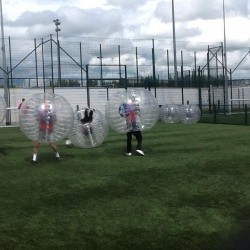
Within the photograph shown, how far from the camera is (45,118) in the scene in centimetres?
916

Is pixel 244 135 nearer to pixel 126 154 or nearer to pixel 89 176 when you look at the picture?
pixel 126 154

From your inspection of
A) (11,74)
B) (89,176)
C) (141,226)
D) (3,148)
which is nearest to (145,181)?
(89,176)

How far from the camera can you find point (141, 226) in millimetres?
5590

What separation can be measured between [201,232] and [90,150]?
6.51 meters

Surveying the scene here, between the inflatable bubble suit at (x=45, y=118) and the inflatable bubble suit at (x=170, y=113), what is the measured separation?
13.9 m

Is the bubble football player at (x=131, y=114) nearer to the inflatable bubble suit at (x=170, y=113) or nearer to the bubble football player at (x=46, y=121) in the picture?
the bubble football player at (x=46, y=121)

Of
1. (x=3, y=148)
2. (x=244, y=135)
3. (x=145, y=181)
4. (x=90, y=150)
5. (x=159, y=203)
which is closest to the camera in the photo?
(x=159, y=203)

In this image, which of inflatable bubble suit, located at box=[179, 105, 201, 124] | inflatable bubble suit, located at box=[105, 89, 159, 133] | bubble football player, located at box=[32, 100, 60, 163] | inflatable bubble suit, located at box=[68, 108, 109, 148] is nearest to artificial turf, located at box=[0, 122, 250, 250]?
inflatable bubble suit, located at box=[68, 108, 109, 148]

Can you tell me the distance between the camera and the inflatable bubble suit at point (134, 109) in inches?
411

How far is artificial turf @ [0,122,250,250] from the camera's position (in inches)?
204

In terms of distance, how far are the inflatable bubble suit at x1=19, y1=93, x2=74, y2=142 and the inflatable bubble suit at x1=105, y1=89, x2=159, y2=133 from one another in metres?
1.51

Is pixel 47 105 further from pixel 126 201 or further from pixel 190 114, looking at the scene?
pixel 190 114

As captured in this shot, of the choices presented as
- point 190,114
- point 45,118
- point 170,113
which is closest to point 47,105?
point 45,118

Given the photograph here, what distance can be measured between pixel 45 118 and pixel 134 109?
2.26 metres
